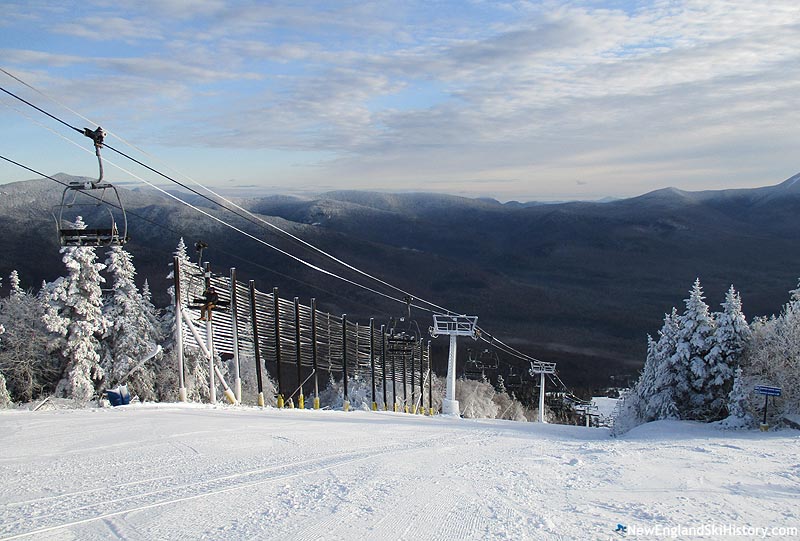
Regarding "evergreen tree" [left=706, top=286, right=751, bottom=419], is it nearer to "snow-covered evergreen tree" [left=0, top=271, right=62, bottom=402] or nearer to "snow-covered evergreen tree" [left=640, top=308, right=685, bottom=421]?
"snow-covered evergreen tree" [left=640, top=308, right=685, bottom=421]

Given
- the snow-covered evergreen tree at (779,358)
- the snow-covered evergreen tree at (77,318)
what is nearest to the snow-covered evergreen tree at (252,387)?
the snow-covered evergreen tree at (77,318)

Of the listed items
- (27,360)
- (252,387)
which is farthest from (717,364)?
(252,387)

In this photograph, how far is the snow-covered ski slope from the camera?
693 centimetres

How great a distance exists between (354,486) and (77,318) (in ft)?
101

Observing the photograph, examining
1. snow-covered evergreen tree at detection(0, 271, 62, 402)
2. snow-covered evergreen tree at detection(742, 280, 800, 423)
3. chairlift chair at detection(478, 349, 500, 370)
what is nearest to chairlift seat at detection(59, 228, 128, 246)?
snow-covered evergreen tree at detection(742, 280, 800, 423)

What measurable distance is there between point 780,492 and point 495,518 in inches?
184

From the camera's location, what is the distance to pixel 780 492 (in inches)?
357

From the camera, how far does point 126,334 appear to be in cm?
3641

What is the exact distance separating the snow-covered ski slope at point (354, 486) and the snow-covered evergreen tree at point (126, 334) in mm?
23114

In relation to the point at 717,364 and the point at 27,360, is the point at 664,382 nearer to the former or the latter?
the point at 717,364

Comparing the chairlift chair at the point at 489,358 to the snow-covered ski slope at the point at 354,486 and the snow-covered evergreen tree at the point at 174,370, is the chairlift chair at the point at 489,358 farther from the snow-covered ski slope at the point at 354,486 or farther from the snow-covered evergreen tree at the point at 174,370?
the snow-covered ski slope at the point at 354,486

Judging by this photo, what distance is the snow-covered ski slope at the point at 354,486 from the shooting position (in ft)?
22.7

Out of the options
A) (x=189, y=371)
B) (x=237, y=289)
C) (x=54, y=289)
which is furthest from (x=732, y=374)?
(x=54, y=289)

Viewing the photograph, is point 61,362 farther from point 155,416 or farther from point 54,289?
point 155,416
